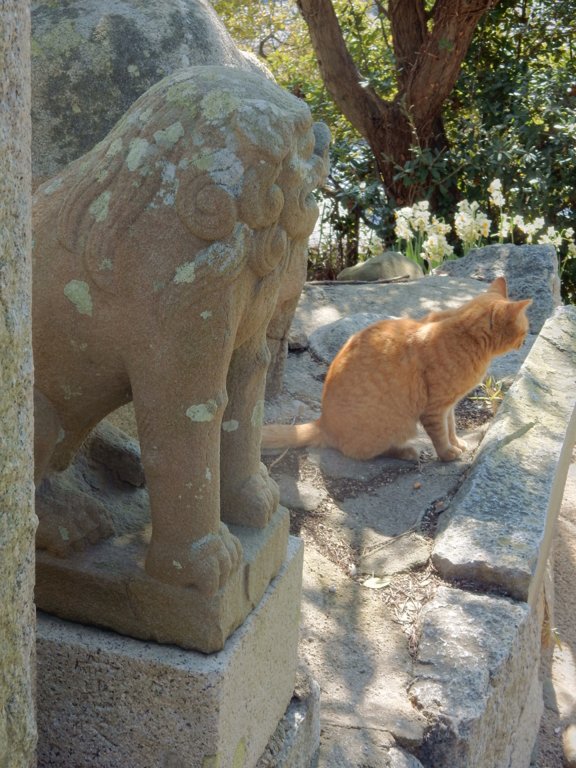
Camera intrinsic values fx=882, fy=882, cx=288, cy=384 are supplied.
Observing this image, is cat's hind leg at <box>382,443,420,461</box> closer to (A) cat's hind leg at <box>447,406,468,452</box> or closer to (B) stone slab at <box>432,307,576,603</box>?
(A) cat's hind leg at <box>447,406,468,452</box>

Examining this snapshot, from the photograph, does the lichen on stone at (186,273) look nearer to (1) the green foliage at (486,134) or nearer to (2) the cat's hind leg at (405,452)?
(2) the cat's hind leg at (405,452)

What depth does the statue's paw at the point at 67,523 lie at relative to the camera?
160 centimetres

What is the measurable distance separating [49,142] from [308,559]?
1496 millimetres

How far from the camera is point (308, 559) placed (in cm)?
286

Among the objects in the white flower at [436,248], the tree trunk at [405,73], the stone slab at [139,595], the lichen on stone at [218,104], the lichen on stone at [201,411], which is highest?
the tree trunk at [405,73]

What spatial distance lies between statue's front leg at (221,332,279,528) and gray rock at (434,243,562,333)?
12.4 ft

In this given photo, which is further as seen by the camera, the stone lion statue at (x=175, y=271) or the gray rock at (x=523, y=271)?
the gray rock at (x=523, y=271)

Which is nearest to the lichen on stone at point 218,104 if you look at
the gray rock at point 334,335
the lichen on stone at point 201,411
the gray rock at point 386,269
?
the lichen on stone at point 201,411

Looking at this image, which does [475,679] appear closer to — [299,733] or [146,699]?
[299,733]

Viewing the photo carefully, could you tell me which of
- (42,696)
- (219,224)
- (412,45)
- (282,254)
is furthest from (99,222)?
(412,45)

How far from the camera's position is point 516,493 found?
9.90ft

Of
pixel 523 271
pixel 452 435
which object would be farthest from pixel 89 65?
pixel 523 271

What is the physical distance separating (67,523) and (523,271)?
457 cm

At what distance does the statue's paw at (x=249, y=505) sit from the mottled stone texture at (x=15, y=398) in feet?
1.78
